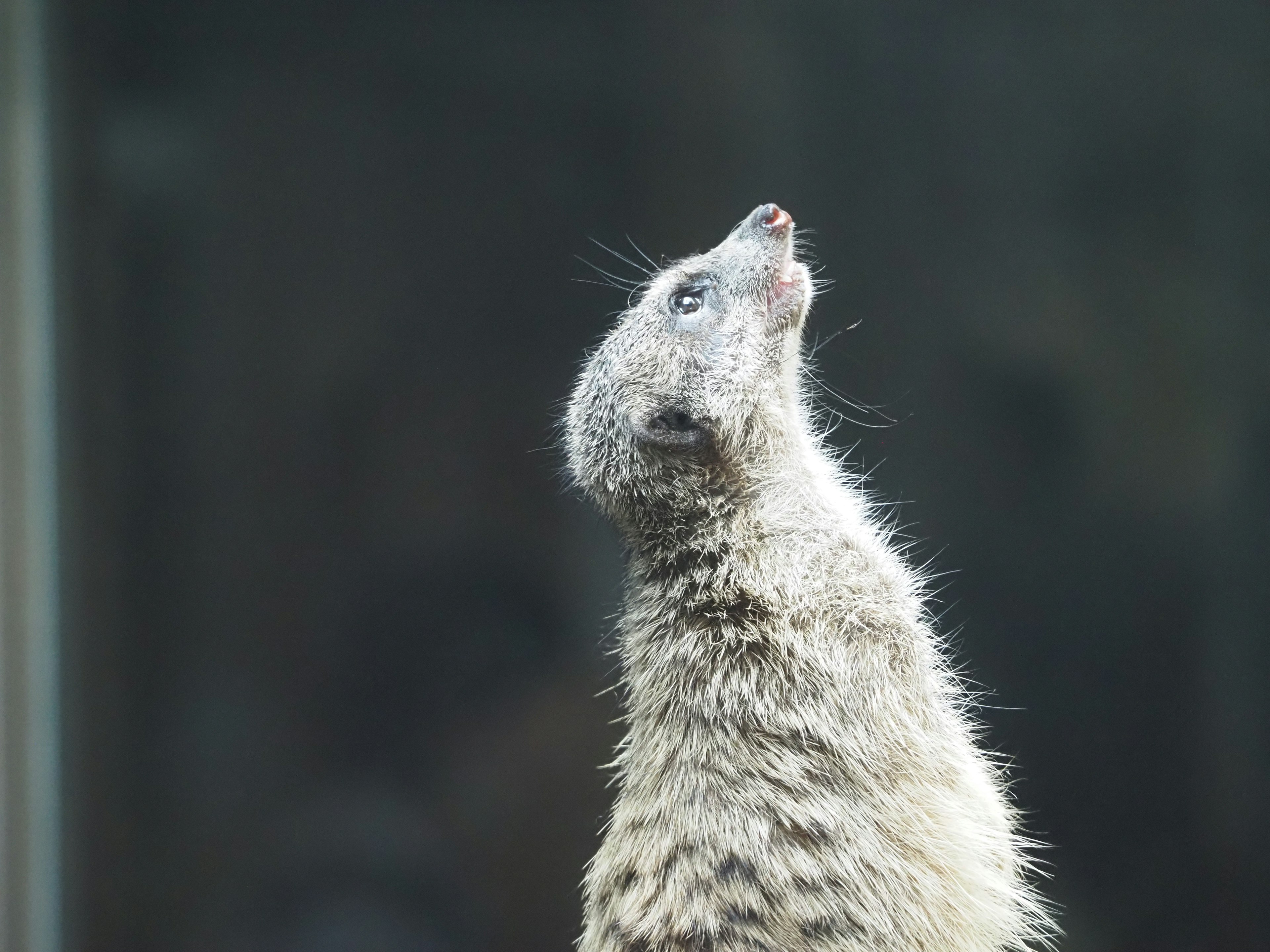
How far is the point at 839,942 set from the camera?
1.79 meters

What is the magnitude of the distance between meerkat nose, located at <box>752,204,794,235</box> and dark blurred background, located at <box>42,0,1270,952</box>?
286 millimetres

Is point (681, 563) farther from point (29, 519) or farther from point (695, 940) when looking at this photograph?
point (29, 519)

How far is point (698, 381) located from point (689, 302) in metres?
0.22

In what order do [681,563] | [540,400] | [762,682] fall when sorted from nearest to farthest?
[762,682], [681,563], [540,400]

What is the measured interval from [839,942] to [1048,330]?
1.66m

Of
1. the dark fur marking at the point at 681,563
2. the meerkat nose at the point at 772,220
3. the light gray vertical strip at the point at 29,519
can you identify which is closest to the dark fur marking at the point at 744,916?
the dark fur marking at the point at 681,563

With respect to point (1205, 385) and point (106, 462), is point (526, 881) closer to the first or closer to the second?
point (106, 462)

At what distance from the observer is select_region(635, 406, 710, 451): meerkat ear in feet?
6.86

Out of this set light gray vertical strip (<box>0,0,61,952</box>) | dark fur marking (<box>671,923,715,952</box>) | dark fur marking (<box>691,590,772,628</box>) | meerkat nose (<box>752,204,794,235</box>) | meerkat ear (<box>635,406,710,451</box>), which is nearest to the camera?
dark fur marking (<box>671,923,715,952</box>)

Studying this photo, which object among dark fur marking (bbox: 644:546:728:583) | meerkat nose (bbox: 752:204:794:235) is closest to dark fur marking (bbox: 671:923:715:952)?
dark fur marking (bbox: 644:546:728:583)

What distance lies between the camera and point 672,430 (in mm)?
2104

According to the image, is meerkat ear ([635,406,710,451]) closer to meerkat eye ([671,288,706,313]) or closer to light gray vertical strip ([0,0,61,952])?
meerkat eye ([671,288,706,313])

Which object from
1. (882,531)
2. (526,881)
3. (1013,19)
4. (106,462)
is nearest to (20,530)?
(106,462)

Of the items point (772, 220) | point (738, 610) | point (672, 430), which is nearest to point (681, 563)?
point (738, 610)
